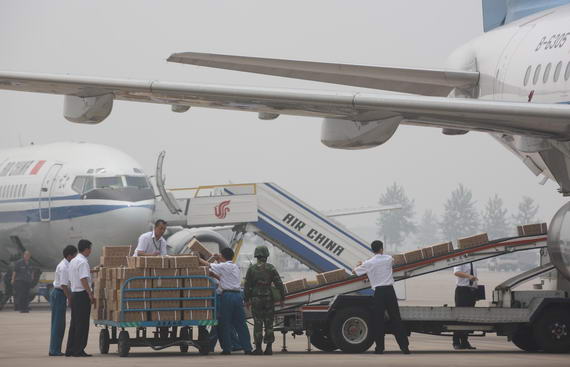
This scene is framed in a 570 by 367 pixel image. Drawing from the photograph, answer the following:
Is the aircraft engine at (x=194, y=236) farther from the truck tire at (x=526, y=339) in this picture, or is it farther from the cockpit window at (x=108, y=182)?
the truck tire at (x=526, y=339)

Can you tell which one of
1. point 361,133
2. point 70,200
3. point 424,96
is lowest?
point 361,133

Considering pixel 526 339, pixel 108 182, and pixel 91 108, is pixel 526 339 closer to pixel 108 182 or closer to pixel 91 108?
pixel 91 108

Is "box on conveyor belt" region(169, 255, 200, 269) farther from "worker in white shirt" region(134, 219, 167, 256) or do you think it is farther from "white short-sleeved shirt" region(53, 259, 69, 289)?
"white short-sleeved shirt" region(53, 259, 69, 289)

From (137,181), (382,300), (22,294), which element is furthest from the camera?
(22,294)

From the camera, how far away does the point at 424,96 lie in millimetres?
15898

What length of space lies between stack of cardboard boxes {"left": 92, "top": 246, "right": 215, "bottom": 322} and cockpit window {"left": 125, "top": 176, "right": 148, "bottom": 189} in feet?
44.2

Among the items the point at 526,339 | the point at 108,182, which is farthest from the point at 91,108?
the point at 108,182

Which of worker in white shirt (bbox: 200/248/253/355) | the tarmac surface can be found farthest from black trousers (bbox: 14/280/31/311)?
worker in white shirt (bbox: 200/248/253/355)

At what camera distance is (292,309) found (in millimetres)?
16484

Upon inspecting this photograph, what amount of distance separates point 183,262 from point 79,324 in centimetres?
165

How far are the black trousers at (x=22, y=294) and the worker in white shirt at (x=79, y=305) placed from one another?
14.5 meters

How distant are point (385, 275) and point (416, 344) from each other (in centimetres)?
255

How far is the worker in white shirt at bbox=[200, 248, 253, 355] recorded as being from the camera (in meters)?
15.8

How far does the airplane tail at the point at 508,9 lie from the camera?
20875 mm
